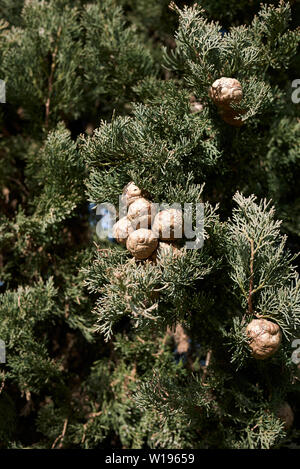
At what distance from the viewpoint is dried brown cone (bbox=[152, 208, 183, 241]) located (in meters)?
0.48

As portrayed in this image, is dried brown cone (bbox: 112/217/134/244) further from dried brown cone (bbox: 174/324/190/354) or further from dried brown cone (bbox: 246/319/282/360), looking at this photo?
dried brown cone (bbox: 174/324/190/354)

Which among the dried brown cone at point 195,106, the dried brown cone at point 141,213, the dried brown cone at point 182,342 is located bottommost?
the dried brown cone at point 182,342

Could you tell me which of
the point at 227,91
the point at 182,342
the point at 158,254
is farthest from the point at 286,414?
the point at 227,91

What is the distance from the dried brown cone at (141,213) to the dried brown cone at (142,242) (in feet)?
0.05

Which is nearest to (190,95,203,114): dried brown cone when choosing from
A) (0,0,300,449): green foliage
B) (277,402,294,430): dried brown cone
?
(0,0,300,449): green foliage

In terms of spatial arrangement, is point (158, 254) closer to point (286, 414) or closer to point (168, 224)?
point (168, 224)

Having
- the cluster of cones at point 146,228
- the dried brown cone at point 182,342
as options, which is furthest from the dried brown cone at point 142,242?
the dried brown cone at point 182,342

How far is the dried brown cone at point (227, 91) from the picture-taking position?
0.54 meters

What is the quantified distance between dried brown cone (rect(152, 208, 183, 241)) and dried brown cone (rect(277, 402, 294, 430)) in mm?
298

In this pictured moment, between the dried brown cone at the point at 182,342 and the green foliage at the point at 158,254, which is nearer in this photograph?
the green foliage at the point at 158,254

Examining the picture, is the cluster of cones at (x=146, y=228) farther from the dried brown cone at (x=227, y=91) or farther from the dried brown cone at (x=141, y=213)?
the dried brown cone at (x=227, y=91)

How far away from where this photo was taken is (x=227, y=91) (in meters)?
0.54
